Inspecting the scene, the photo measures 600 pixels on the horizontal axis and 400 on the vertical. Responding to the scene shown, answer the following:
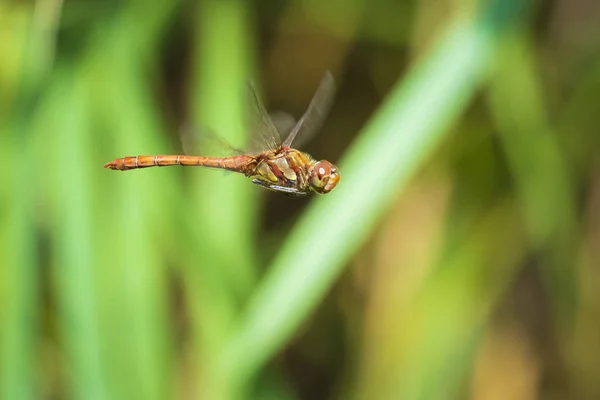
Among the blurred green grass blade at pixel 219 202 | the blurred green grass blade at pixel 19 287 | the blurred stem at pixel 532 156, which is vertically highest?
the blurred stem at pixel 532 156

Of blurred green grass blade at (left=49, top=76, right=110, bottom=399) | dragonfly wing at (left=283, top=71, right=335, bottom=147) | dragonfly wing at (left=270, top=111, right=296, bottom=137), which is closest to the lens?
dragonfly wing at (left=283, top=71, right=335, bottom=147)

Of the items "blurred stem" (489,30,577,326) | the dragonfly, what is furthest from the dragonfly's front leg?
"blurred stem" (489,30,577,326)

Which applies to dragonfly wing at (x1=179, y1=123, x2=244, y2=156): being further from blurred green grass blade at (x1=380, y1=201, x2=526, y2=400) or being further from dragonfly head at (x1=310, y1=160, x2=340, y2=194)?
blurred green grass blade at (x1=380, y1=201, x2=526, y2=400)

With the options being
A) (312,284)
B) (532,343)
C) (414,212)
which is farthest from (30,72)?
(532,343)

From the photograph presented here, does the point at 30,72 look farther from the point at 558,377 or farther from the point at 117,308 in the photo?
the point at 558,377

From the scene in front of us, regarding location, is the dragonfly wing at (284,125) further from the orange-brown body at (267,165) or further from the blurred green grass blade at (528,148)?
the blurred green grass blade at (528,148)

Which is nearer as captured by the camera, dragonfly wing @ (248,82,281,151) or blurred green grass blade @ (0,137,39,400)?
dragonfly wing @ (248,82,281,151)

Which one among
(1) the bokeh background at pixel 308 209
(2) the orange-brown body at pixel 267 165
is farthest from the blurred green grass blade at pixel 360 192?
(2) the orange-brown body at pixel 267 165
